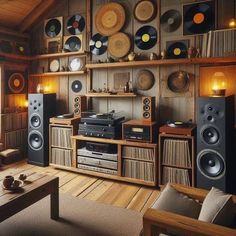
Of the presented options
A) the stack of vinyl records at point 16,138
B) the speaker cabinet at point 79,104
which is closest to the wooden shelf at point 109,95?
the speaker cabinet at point 79,104

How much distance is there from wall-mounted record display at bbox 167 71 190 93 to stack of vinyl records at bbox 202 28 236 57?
396 mm

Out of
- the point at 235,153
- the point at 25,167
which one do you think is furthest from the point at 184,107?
the point at 25,167

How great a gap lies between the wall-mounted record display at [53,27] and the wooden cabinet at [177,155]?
2573 mm

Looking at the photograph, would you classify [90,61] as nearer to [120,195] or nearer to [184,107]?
[184,107]

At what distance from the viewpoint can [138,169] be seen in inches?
133

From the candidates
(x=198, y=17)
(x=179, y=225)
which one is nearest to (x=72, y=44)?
(x=198, y=17)

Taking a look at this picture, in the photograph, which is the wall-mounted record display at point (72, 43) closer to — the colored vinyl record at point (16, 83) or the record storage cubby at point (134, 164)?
the colored vinyl record at point (16, 83)

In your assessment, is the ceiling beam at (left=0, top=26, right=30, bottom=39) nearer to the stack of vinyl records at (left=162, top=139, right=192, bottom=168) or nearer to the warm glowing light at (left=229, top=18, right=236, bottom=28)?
the stack of vinyl records at (left=162, top=139, right=192, bottom=168)

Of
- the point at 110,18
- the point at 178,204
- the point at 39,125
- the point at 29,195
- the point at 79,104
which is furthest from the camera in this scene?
the point at 39,125

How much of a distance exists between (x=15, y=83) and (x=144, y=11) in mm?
2501

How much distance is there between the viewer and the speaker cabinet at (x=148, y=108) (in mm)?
3426

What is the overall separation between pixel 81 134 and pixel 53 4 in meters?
2.29

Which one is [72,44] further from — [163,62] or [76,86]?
[163,62]

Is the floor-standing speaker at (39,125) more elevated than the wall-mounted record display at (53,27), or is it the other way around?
the wall-mounted record display at (53,27)
